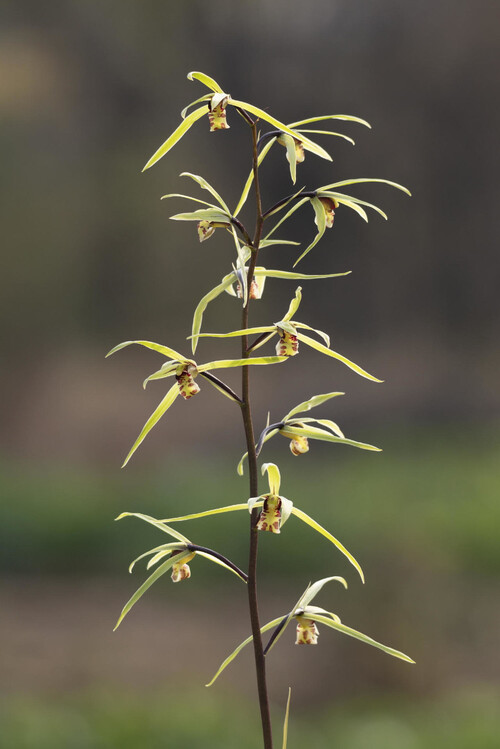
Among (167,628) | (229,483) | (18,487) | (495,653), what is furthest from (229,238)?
(495,653)

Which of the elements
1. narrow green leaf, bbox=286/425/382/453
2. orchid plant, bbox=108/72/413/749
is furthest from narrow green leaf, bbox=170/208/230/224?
narrow green leaf, bbox=286/425/382/453

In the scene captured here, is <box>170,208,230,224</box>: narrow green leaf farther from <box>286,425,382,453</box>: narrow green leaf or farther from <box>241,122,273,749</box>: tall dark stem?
<box>286,425,382,453</box>: narrow green leaf

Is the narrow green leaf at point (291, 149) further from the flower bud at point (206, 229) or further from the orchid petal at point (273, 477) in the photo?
the orchid petal at point (273, 477)

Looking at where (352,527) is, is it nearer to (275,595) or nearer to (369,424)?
(275,595)

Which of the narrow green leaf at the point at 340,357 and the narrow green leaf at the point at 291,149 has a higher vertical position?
the narrow green leaf at the point at 291,149

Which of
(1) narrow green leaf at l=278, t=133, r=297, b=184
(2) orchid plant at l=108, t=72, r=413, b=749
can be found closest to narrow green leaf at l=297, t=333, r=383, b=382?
(2) orchid plant at l=108, t=72, r=413, b=749

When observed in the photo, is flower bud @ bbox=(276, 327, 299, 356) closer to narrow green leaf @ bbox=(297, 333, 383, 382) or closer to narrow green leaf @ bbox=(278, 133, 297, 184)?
narrow green leaf @ bbox=(297, 333, 383, 382)

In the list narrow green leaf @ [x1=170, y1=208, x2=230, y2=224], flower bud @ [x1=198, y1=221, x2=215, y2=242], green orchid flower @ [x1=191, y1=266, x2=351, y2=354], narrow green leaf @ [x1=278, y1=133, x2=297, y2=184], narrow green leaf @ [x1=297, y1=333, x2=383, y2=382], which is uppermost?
narrow green leaf @ [x1=278, y1=133, x2=297, y2=184]

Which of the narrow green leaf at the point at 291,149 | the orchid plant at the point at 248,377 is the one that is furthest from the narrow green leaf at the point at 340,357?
the narrow green leaf at the point at 291,149

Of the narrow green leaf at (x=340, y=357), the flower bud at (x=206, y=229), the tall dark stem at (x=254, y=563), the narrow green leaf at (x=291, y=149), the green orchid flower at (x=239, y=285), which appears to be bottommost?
the tall dark stem at (x=254, y=563)

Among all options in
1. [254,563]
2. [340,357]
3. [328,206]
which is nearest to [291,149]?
[328,206]

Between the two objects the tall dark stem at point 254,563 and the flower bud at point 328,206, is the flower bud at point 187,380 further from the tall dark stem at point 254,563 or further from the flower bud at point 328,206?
the flower bud at point 328,206

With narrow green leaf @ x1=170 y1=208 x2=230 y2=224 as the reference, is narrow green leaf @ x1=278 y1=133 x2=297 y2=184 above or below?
above

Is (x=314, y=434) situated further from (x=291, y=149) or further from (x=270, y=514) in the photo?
(x=291, y=149)
